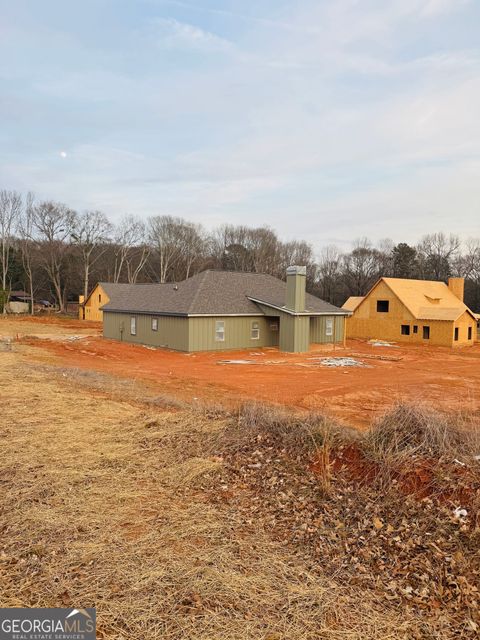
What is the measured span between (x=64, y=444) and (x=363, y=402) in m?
8.75

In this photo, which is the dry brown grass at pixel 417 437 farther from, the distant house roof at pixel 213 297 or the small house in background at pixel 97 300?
the small house in background at pixel 97 300

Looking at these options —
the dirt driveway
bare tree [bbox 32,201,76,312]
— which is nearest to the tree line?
bare tree [bbox 32,201,76,312]

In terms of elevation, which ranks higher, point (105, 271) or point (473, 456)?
point (105, 271)

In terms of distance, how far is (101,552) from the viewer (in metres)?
4.24

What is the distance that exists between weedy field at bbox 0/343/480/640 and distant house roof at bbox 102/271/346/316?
18.3 metres

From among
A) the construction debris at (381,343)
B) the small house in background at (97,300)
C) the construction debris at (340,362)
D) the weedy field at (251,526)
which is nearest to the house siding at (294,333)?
the construction debris at (340,362)

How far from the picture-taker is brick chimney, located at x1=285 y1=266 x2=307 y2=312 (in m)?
26.3

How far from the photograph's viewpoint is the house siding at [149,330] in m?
25.7

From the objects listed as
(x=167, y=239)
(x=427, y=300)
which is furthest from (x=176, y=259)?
(x=427, y=300)

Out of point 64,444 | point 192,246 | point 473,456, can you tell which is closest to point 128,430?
point 64,444

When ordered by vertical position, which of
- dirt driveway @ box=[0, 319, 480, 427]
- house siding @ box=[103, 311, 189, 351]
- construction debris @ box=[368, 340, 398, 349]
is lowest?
dirt driveway @ box=[0, 319, 480, 427]

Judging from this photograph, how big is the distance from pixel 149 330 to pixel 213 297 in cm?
481

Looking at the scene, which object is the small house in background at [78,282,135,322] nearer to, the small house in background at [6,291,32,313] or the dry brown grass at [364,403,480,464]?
the small house in background at [6,291,32,313]

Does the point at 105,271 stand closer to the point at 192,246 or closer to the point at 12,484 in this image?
the point at 192,246
